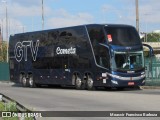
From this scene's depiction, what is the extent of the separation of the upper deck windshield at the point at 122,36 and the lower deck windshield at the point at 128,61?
2.01 ft

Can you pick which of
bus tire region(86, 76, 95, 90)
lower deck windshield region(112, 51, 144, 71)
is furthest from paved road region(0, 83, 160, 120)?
bus tire region(86, 76, 95, 90)

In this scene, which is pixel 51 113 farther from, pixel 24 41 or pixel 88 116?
pixel 24 41

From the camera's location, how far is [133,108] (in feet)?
53.8

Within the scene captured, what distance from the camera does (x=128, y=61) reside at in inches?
1117

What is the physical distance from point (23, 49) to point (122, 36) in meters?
11.6

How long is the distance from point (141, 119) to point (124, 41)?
51.2 feet

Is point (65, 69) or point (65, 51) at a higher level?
point (65, 51)

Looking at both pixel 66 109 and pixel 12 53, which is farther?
pixel 12 53

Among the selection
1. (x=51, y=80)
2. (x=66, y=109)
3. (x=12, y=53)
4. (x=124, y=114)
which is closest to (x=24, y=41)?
(x=12, y=53)

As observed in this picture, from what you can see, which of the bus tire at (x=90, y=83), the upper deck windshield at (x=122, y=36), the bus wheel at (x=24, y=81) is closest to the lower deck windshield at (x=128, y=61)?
the upper deck windshield at (x=122, y=36)

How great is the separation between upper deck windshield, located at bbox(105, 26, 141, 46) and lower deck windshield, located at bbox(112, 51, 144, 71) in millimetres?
614

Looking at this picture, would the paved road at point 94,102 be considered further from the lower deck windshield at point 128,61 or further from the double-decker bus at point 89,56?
the double-decker bus at point 89,56

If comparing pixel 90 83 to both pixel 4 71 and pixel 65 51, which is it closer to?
pixel 65 51

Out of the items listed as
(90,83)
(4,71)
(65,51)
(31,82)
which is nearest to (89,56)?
(90,83)
